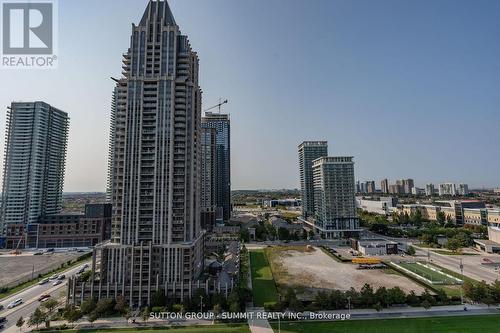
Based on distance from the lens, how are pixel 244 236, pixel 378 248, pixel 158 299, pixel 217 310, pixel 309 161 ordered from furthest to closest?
pixel 309 161 < pixel 244 236 < pixel 378 248 < pixel 158 299 < pixel 217 310

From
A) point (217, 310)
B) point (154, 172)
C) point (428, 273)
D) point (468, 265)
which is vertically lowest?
point (468, 265)

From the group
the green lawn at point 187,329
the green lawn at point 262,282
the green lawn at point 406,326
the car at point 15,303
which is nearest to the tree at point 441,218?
the green lawn at point 262,282

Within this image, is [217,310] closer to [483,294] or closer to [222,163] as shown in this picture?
[483,294]

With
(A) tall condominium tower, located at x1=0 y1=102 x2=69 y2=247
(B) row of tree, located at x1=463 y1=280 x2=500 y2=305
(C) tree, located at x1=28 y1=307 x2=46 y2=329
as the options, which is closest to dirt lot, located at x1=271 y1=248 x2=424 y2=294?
(B) row of tree, located at x1=463 y1=280 x2=500 y2=305

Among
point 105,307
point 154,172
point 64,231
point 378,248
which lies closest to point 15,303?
point 105,307

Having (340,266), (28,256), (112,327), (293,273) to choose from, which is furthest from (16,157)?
(340,266)

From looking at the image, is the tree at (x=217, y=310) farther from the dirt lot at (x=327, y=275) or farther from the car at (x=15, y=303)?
the car at (x=15, y=303)
